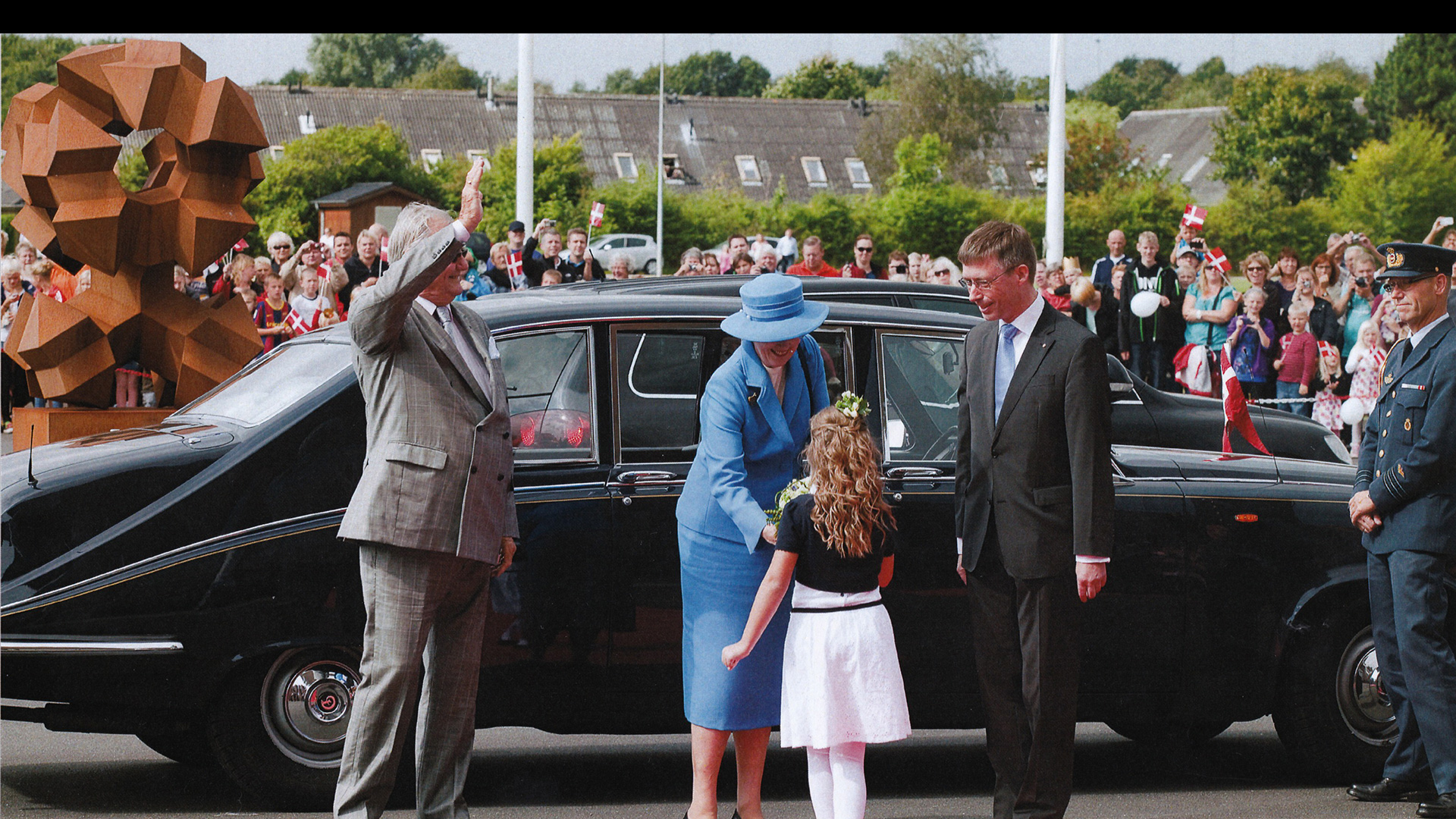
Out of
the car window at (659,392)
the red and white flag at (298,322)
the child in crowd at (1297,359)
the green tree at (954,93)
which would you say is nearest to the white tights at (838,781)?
the car window at (659,392)

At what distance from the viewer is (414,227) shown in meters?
4.85

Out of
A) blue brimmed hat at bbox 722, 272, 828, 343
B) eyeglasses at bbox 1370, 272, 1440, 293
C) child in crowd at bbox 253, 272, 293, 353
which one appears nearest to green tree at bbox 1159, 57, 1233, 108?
child in crowd at bbox 253, 272, 293, 353

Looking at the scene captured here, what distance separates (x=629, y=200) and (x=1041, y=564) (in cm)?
5113

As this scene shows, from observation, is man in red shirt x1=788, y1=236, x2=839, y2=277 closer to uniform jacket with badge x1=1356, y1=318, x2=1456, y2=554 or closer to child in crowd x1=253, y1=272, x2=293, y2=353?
child in crowd x1=253, y1=272, x2=293, y2=353

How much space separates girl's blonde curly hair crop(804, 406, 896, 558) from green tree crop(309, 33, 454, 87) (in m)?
115

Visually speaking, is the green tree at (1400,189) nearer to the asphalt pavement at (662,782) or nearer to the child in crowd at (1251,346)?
the child in crowd at (1251,346)

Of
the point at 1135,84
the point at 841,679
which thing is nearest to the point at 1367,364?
the point at 841,679

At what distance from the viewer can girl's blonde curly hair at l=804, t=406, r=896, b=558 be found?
15.3ft

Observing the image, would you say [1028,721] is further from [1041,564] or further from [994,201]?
[994,201]

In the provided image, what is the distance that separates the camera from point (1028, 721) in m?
5.24

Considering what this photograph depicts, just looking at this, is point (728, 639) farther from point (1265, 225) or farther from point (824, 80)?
point (824, 80)

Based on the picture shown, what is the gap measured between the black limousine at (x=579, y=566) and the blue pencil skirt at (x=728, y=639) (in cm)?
64

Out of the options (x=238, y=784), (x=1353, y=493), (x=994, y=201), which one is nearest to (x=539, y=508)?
(x=238, y=784)

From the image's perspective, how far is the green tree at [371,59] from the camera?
116688 millimetres
